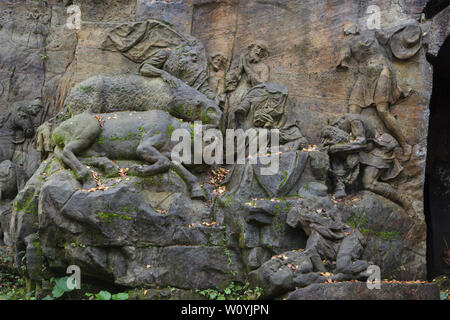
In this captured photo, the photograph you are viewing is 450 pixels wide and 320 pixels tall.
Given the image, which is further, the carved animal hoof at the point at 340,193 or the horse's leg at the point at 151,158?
the carved animal hoof at the point at 340,193

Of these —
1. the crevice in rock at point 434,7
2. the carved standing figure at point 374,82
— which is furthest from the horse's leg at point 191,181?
the crevice in rock at point 434,7

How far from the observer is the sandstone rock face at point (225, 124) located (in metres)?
9.52

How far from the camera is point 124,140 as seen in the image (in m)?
10.6

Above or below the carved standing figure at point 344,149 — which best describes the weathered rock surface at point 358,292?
below

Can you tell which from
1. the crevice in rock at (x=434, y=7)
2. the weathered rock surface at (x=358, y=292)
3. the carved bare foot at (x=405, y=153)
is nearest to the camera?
the weathered rock surface at (x=358, y=292)

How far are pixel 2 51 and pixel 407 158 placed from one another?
376 inches

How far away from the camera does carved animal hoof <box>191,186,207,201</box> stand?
1024 centimetres

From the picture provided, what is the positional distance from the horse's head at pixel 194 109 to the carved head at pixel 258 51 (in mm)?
1671

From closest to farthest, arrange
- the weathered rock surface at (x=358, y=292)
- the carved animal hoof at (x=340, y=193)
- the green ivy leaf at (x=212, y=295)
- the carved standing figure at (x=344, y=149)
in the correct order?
1. the weathered rock surface at (x=358, y=292)
2. the green ivy leaf at (x=212, y=295)
3. the carved animal hoof at (x=340, y=193)
4. the carved standing figure at (x=344, y=149)

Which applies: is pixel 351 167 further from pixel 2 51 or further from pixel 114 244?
pixel 2 51

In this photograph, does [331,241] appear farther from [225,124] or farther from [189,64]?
[189,64]

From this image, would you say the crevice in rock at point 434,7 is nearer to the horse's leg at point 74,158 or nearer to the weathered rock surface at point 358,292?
the weathered rock surface at point 358,292

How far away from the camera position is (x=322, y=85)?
12031mm

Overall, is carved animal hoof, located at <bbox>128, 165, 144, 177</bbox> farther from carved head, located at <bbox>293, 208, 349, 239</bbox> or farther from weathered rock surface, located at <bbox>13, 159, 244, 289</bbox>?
carved head, located at <bbox>293, 208, 349, 239</bbox>
